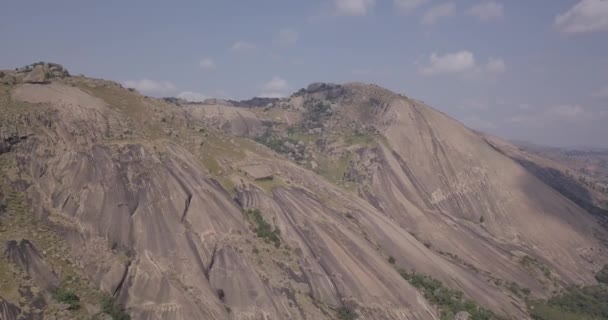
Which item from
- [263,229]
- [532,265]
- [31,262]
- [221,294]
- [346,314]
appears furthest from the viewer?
[532,265]

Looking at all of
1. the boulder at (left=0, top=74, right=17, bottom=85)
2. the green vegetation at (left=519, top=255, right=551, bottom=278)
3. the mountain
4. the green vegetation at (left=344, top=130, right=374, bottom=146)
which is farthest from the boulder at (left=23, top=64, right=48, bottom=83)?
the green vegetation at (left=519, top=255, right=551, bottom=278)

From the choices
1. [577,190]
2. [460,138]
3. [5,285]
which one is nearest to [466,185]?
[460,138]

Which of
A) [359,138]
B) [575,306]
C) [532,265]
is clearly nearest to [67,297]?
[575,306]

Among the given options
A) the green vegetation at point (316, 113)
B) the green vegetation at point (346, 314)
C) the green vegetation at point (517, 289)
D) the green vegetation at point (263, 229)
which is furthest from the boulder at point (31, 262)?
the green vegetation at point (316, 113)

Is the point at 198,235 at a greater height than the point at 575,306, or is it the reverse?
the point at 198,235

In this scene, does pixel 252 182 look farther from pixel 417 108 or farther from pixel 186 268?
pixel 417 108

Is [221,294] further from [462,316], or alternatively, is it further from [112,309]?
[462,316]

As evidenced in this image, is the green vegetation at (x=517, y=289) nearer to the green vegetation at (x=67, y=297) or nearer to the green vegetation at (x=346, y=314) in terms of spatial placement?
the green vegetation at (x=346, y=314)
